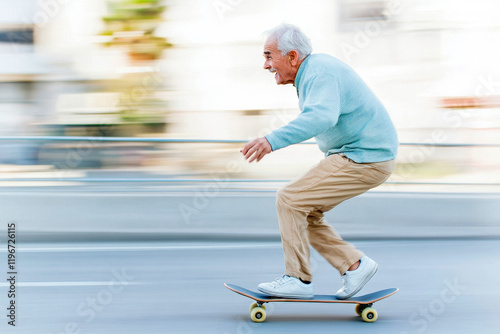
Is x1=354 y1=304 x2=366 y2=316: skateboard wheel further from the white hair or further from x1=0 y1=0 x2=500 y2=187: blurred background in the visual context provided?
x1=0 y1=0 x2=500 y2=187: blurred background

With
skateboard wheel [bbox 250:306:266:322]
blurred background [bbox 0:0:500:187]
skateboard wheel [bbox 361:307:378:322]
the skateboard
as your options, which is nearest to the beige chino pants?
the skateboard

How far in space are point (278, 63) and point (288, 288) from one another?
1.25 metres

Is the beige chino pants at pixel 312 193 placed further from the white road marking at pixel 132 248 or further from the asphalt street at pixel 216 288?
the white road marking at pixel 132 248

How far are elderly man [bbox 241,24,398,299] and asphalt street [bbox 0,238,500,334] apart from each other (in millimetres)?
351

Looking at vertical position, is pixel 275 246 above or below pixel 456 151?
below

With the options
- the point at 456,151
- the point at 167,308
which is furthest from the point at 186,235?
the point at 456,151

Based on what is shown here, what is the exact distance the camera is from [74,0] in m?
8.35

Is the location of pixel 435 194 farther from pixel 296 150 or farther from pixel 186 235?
pixel 186 235

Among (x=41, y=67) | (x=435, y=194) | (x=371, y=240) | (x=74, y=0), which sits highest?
(x=74, y=0)

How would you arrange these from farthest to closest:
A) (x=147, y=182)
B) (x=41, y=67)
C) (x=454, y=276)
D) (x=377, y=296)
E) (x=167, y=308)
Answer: (x=41, y=67)
(x=147, y=182)
(x=454, y=276)
(x=167, y=308)
(x=377, y=296)

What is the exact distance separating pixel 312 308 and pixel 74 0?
567cm

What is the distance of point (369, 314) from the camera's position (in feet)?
13.0

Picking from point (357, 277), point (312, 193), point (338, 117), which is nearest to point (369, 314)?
point (357, 277)

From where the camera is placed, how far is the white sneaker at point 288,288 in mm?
3768
